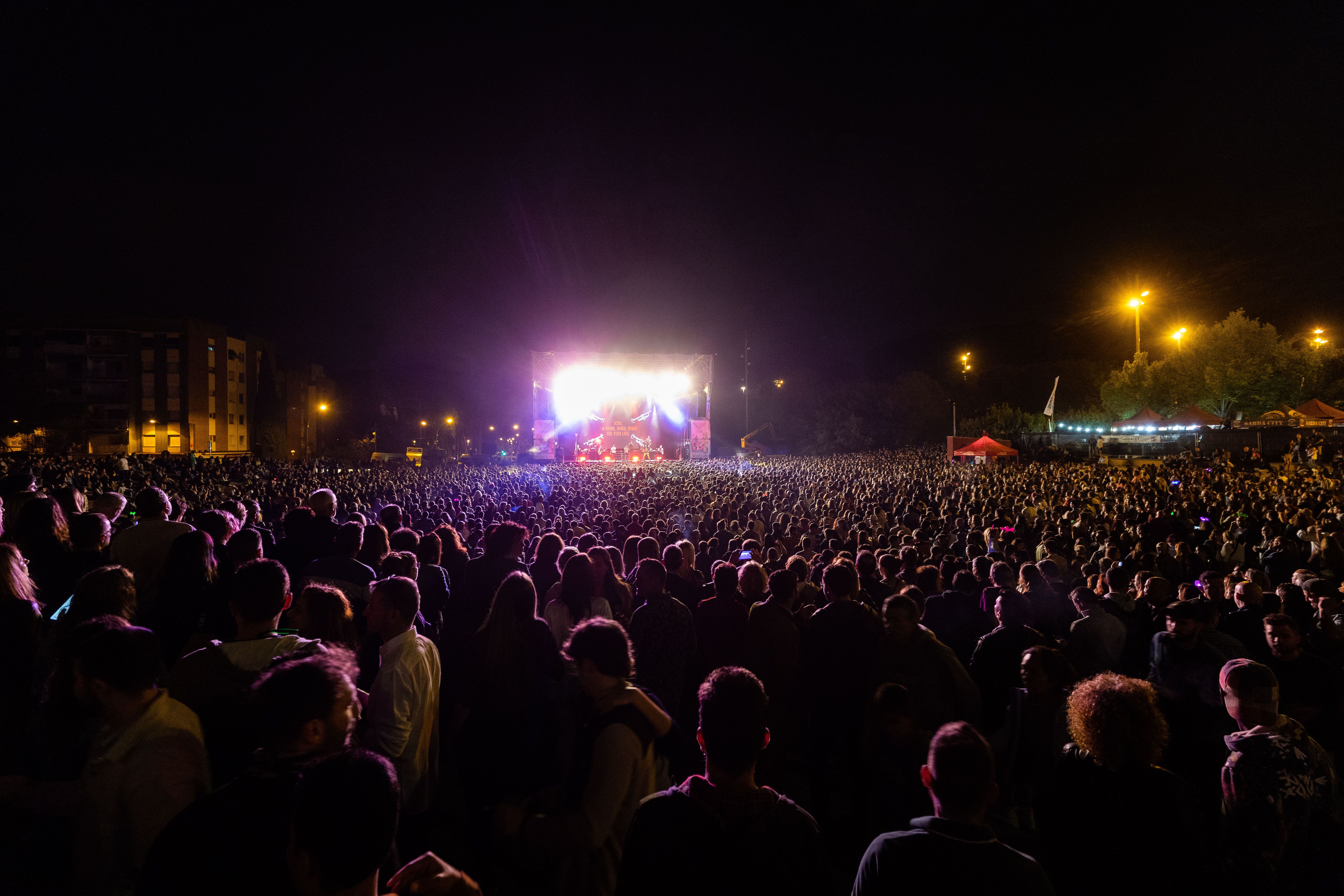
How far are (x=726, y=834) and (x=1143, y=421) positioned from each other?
33.3 metres

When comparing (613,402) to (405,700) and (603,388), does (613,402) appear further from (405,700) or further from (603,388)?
(405,700)

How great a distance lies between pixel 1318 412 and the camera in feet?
74.8

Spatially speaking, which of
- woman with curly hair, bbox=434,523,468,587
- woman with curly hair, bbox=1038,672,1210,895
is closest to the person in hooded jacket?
woman with curly hair, bbox=1038,672,1210,895

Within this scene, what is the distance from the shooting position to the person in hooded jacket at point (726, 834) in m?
1.52

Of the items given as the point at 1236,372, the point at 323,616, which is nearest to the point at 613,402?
the point at 1236,372

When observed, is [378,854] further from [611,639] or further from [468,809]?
Result: [468,809]

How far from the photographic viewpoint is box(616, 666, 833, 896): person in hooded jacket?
152 centimetres

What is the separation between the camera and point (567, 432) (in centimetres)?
4319

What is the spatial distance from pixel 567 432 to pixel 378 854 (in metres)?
42.5

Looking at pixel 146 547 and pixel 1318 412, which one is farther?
pixel 1318 412

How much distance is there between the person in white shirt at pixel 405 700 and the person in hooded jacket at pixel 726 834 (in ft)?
4.44

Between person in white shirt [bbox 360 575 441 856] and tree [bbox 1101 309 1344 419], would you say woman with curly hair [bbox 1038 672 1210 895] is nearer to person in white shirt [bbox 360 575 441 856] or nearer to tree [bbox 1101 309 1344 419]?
person in white shirt [bbox 360 575 441 856]

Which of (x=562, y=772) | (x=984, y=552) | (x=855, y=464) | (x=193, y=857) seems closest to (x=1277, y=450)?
(x=855, y=464)

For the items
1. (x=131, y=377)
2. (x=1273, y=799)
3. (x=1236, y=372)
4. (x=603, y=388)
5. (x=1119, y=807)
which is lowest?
(x=1273, y=799)
